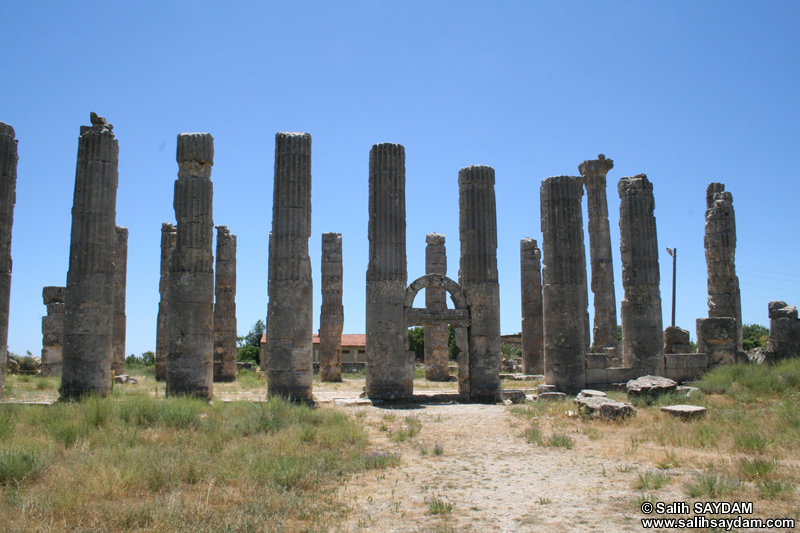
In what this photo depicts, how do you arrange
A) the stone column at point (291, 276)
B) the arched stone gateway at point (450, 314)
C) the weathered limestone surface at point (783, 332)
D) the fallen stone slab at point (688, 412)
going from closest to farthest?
1. the fallen stone slab at point (688, 412)
2. the stone column at point (291, 276)
3. the arched stone gateway at point (450, 314)
4. the weathered limestone surface at point (783, 332)

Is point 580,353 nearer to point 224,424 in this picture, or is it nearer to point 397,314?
point 397,314

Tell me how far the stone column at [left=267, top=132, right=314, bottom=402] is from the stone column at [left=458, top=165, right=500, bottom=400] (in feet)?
17.5

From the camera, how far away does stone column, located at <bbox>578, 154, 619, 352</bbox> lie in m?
28.3

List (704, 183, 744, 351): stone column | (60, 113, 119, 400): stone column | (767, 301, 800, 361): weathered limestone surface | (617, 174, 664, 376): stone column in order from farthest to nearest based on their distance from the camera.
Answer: (704, 183, 744, 351): stone column → (767, 301, 800, 361): weathered limestone surface → (617, 174, 664, 376): stone column → (60, 113, 119, 400): stone column

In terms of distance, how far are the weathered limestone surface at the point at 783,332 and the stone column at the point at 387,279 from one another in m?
12.8

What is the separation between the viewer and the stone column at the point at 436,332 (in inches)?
1198

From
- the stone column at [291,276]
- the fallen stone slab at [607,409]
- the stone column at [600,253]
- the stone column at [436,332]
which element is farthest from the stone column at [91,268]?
the stone column at [600,253]

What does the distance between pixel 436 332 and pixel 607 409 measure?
1631cm

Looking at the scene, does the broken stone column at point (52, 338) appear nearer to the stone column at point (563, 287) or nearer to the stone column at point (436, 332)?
the stone column at point (436, 332)

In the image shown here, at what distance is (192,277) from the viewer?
1781 centimetres

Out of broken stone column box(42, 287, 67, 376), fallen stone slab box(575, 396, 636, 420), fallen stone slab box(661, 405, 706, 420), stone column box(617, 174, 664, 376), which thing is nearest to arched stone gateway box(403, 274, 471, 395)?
fallen stone slab box(575, 396, 636, 420)

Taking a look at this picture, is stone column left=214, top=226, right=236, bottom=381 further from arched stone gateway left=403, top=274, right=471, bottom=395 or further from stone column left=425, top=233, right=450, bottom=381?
arched stone gateway left=403, top=274, right=471, bottom=395

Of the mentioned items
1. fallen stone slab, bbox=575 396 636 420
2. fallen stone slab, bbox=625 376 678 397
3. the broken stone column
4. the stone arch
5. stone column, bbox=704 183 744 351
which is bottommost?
fallen stone slab, bbox=575 396 636 420

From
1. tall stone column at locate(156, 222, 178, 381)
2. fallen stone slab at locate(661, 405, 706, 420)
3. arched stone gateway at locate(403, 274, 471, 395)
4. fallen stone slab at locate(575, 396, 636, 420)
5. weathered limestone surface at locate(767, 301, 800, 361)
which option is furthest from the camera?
tall stone column at locate(156, 222, 178, 381)
